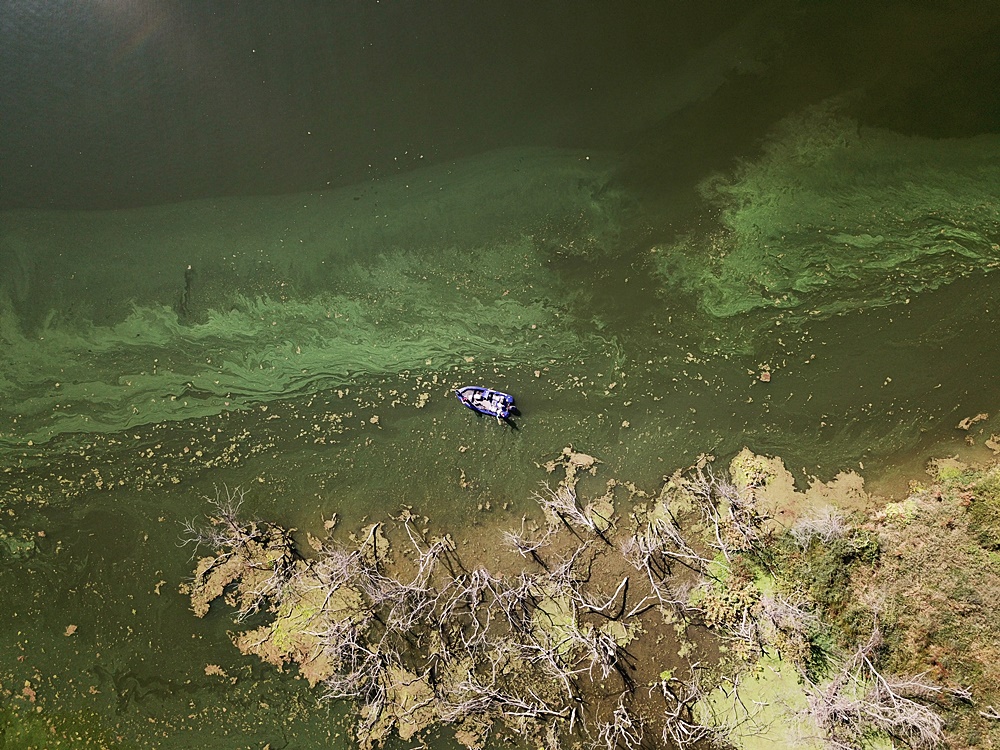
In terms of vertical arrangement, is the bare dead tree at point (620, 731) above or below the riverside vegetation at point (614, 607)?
below

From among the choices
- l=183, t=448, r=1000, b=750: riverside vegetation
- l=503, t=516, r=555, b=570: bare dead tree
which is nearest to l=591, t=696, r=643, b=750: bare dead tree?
l=183, t=448, r=1000, b=750: riverside vegetation

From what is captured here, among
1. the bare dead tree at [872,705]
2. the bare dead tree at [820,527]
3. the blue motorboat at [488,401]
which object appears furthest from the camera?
the blue motorboat at [488,401]

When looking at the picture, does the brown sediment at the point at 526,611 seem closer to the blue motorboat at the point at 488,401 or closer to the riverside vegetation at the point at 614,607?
the riverside vegetation at the point at 614,607

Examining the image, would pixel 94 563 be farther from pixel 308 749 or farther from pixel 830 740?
pixel 830 740

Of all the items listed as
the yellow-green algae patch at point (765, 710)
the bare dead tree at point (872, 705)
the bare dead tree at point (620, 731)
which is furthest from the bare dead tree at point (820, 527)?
the bare dead tree at point (620, 731)

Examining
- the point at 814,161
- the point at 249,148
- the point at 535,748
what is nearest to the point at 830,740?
the point at 535,748

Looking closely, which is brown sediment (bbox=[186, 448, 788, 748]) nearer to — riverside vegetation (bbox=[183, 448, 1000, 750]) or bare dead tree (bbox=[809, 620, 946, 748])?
riverside vegetation (bbox=[183, 448, 1000, 750])

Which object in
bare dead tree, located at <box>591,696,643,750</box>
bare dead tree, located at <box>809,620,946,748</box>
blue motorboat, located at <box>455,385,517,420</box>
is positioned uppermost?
blue motorboat, located at <box>455,385,517,420</box>
